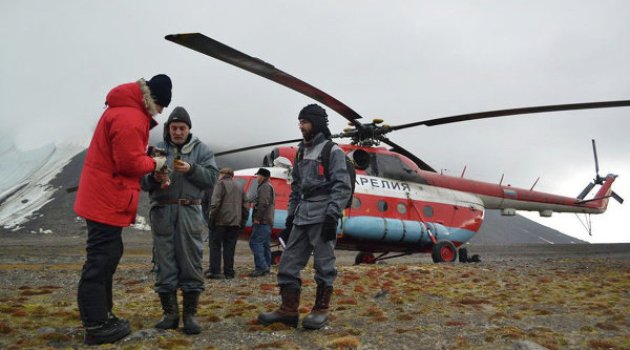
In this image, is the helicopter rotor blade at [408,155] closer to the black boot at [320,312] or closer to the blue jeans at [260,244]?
the blue jeans at [260,244]

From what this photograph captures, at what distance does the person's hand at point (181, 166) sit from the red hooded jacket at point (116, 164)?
257 mm

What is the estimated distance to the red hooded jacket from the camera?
3.29 metres

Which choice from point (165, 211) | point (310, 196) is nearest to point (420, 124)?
point (310, 196)

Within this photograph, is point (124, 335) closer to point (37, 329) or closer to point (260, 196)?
point (37, 329)

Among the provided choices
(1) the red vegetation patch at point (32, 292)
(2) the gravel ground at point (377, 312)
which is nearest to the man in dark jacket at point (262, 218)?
(2) the gravel ground at point (377, 312)

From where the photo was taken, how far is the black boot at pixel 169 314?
144 inches

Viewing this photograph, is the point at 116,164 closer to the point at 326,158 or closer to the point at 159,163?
the point at 159,163

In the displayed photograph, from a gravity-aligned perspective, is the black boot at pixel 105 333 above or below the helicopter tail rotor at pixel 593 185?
below

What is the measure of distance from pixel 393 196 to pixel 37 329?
8.90 metres

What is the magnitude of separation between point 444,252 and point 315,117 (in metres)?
7.72

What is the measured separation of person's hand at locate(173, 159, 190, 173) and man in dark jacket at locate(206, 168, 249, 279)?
3.97 metres

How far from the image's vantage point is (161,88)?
3688mm

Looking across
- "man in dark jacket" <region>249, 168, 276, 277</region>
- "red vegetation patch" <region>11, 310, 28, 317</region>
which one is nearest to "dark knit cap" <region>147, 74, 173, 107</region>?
"red vegetation patch" <region>11, 310, 28, 317</region>

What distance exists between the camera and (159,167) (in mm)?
3502
